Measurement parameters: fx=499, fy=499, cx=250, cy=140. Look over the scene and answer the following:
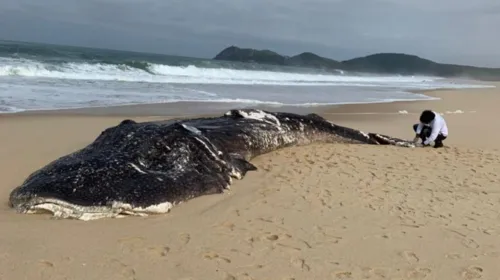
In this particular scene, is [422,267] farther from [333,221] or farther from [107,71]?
[107,71]

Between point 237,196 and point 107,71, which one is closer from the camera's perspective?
point 237,196

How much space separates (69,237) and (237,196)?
1.82 metres

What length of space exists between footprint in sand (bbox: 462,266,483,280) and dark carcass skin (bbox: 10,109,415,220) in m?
2.45

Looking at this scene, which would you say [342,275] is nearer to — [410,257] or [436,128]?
[410,257]

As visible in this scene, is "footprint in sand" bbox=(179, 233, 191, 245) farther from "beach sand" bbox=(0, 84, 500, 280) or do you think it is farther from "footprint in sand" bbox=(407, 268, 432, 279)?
"footprint in sand" bbox=(407, 268, 432, 279)

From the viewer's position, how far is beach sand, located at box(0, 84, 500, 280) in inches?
135

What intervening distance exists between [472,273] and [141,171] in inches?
113

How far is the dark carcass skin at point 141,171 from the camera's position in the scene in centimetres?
413

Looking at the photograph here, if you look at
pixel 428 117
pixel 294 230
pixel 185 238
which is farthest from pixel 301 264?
pixel 428 117

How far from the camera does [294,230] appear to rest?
13.6ft

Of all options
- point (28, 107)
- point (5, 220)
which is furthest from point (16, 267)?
point (28, 107)

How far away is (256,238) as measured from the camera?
157 inches

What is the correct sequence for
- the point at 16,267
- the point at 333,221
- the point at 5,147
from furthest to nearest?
the point at 5,147 < the point at 333,221 < the point at 16,267

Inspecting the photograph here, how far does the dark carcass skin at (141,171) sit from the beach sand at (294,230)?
125 mm
